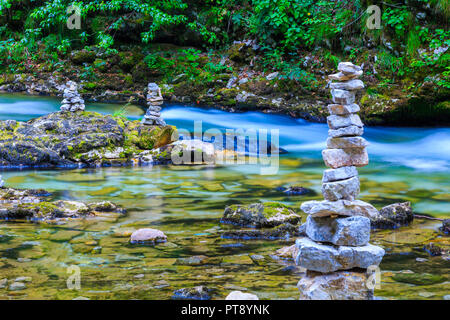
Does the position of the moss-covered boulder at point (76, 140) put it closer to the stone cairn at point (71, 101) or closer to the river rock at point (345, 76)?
the stone cairn at point (71, 101)

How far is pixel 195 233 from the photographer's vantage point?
20.2 ft

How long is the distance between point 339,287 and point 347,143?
115 cm

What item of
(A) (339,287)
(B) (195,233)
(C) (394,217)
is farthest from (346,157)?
(C) (394,217)

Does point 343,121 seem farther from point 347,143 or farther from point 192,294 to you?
point 192,294

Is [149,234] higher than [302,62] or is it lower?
lower

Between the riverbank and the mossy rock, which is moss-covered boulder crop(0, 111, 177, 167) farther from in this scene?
the mossy rock

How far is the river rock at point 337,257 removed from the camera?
3.61 metres

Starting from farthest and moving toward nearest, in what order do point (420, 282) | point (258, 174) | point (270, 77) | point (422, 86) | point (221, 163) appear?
point (270, 77) → point (422, 86) → point (221, 163) → point (258, 174) → point (420, 282)

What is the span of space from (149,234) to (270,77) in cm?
1306

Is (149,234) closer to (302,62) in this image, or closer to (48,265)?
(48,265)

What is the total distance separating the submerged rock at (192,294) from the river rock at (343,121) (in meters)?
1.80

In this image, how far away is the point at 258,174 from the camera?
34.1 ft
